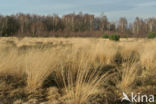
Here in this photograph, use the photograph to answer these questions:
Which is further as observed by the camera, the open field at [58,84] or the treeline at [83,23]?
the treeline at [83,23]

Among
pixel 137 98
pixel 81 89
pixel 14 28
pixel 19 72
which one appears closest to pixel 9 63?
pixel 19 72

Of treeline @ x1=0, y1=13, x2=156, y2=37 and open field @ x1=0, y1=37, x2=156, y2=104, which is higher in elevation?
treeline @ x1=0, y1=13, x2=156, y2=37

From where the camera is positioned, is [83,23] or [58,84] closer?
[58,84]

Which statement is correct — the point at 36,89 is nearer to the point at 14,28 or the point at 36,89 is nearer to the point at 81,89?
the point at 81,89

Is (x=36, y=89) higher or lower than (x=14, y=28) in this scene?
lower

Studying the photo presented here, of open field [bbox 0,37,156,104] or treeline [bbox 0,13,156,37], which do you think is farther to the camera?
treeline [bbox 0,13,156,37]

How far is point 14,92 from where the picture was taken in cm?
283

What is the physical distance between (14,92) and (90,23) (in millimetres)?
72956

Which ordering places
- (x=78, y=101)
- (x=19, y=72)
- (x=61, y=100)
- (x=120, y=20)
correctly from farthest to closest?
1. (x=120, y=20)
2. (x=19, y=72)
3. (x=61, y=100)
4. (x=78, y=101)

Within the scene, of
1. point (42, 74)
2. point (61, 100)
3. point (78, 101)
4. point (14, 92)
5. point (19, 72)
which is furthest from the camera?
point (19, 72)

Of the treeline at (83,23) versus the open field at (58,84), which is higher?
the treeline at (83,23)

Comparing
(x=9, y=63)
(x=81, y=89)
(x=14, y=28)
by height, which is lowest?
(x=81, y=89)

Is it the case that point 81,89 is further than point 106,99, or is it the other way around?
point 106,99

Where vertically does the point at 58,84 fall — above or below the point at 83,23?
below
